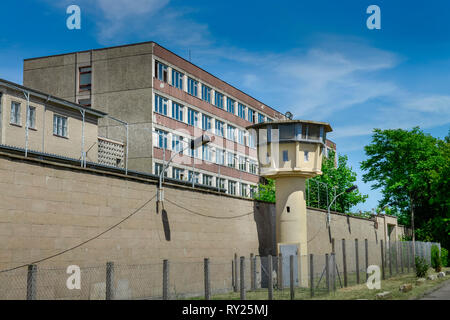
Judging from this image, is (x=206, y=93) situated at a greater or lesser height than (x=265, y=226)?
greater

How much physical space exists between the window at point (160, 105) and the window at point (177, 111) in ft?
4.72

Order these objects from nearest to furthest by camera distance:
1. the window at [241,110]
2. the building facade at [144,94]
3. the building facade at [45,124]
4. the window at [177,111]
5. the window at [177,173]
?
the building facade at [45,124]
the building facade at [144,94]
the window at [177,173]
the window at [177,111]
the window at [241,110]

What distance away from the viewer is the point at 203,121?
59844 mm

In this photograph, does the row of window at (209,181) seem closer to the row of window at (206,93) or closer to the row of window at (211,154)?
the row of window at (211,154)

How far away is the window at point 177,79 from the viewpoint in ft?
178

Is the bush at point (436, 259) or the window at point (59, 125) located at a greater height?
the window at point (59, 125)

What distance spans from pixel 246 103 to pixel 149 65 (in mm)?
22608

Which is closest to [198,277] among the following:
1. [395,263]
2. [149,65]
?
[395,263]

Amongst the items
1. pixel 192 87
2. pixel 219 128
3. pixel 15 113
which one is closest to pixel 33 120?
pixel 15 113

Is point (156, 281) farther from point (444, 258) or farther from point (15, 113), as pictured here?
point (444, 258)

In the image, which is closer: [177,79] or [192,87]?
[177,79]

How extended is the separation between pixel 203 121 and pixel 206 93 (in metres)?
3.27

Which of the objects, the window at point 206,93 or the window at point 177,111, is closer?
the window at point 177,111

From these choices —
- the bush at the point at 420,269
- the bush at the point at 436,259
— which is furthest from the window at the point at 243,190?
the bush at the point at 420,269
